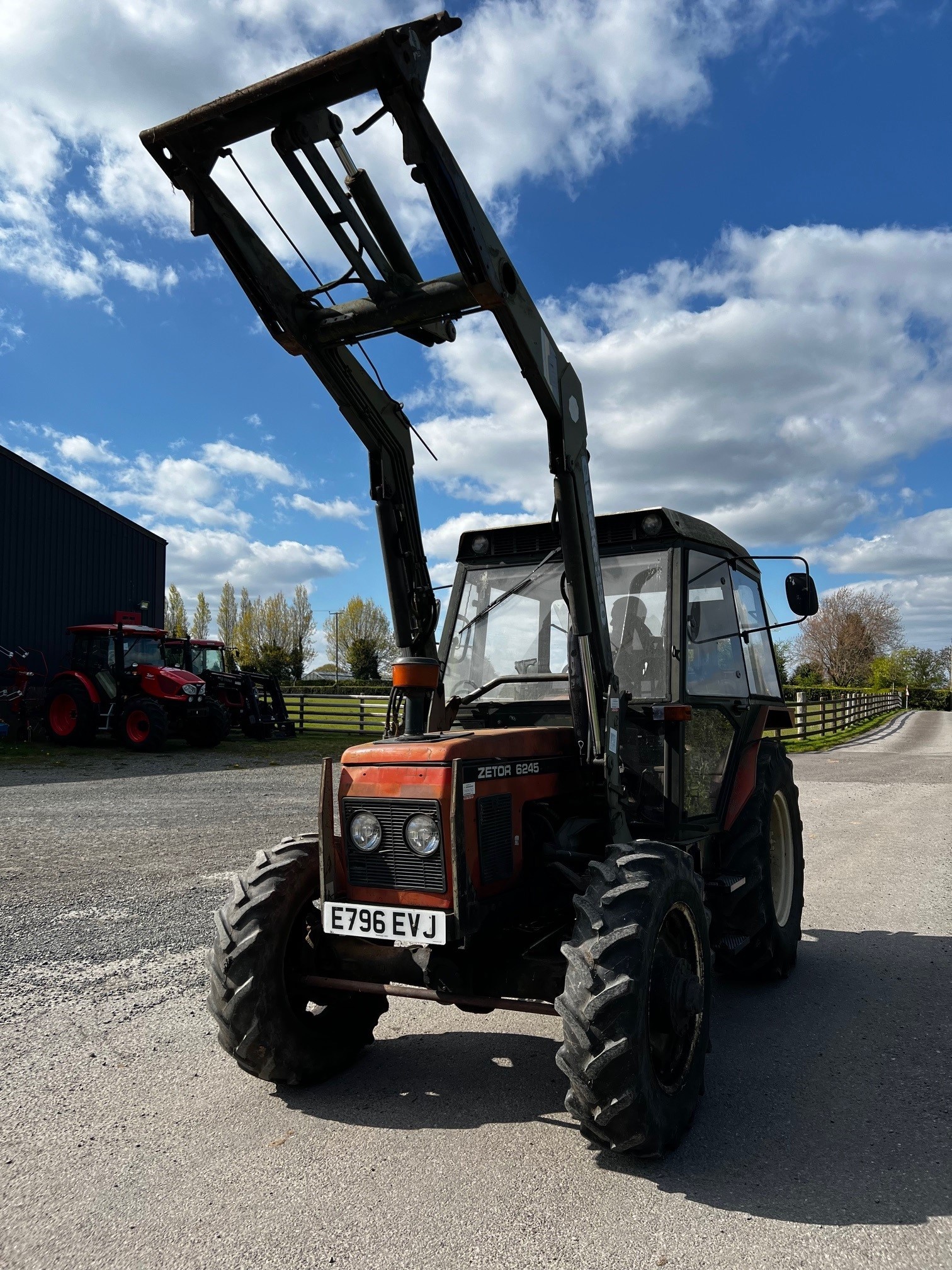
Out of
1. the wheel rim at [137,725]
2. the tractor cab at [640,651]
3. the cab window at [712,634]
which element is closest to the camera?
the tractor cab at [640,651]

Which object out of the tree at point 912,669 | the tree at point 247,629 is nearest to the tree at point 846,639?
the tree at point 912,669

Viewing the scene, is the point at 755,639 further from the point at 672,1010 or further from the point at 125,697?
the point at 125,697

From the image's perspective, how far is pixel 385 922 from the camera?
342cm

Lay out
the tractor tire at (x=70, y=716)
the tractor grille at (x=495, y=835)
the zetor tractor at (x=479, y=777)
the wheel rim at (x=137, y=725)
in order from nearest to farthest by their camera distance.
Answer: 1. the zetor tractor at (x=479, y=777)
2. the tractor grille at (x=495, y=835)
3. the wheel rim at (x=137, y=725)
4. the tractor tire at (x=70, y=716)

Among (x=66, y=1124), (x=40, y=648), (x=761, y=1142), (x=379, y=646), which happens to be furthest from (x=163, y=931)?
(x=379, y=646)

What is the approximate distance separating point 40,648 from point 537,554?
20774 mm

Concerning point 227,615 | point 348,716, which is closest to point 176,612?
point 227,615

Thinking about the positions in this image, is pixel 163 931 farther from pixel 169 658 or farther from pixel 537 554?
pixel 169 658

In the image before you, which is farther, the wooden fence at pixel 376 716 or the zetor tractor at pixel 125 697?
the wooden fence at pixel 376 716

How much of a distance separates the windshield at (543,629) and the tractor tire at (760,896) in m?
1.15

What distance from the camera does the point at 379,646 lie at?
67.6 meters

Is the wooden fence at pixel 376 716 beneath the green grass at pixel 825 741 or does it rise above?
above

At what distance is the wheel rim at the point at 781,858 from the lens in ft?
18.3

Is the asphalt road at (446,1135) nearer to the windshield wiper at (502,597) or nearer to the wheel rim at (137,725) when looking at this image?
the windshield wiper at (502,597)
